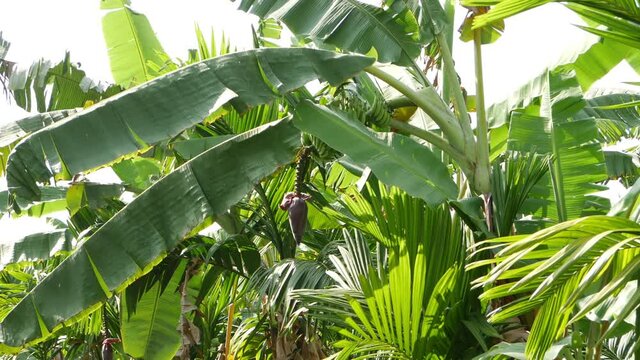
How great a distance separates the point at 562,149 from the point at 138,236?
2.35 m

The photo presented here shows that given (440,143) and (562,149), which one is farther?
(440,143)

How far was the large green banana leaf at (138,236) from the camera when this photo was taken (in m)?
4.86

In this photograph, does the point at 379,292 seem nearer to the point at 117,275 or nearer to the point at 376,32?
the point at 117,275

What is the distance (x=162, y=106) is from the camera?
15.6 feet

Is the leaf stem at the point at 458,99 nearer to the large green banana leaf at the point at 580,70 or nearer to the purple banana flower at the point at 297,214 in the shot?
the large green banana leaf at the point at 580,70

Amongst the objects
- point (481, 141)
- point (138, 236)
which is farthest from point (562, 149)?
point (138, 236)

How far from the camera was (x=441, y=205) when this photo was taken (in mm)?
4738

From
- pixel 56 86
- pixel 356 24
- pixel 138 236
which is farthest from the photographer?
pixel 56 86

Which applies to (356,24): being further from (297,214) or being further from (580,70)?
(580,70)

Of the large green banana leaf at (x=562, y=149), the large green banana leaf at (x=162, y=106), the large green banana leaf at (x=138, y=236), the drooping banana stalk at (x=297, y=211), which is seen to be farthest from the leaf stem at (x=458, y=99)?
the large green banana leaf at (x=138, y=236)

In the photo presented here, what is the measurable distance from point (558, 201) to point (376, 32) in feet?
Result: 5.40

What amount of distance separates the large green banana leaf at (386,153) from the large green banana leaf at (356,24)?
87 cm

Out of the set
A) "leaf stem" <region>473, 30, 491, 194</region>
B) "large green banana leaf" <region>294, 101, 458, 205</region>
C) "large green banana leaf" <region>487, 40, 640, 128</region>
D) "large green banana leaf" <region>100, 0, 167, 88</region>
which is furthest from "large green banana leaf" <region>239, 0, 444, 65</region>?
"large green banana leaf" <region>100, 0, 167, 88</region>

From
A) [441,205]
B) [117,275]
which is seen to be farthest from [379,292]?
[117,275]
